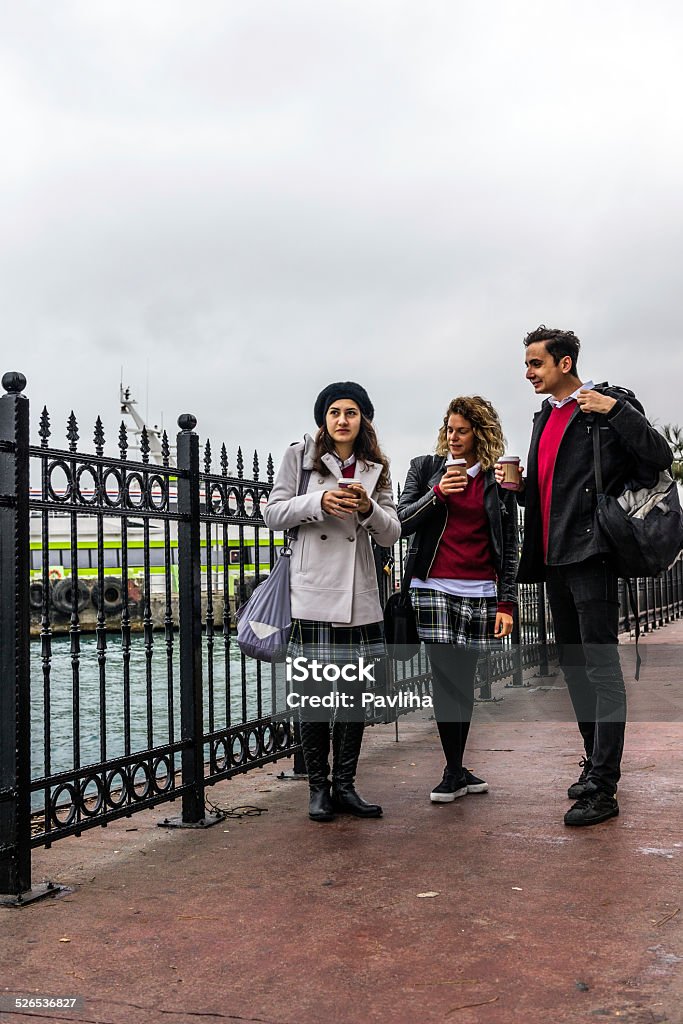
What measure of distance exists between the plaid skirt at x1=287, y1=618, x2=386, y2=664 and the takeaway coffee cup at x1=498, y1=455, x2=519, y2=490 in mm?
999

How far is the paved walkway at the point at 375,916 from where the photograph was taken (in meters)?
2.86

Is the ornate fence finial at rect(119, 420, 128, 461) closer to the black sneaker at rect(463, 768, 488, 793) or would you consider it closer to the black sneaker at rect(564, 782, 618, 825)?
the black sneaker at rect(463, 768, 488, 793)

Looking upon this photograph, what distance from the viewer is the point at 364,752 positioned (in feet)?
22.2

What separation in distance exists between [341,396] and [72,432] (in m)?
1.33

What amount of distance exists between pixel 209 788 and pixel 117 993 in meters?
2.90

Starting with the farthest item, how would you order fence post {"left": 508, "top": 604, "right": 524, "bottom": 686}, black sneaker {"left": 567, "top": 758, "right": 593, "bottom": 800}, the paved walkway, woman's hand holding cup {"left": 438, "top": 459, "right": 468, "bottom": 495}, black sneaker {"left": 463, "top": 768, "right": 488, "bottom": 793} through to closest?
fence post {"left": 508, "top": 604, "right": 524, "bottom": 686} → black sneaker {"left": 463, "top": 768, "right": 488, "bottom": 793} → black sneaker {"left": 567, "top": 758, "right": 593, "bottom": 800} → woman's hand holding cup {"left": 438, "top": 459, "right": 468, "bottom": 495} → the paved walkway

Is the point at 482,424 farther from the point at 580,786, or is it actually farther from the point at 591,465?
the point at 580,786

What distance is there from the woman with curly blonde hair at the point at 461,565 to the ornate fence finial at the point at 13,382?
2.02 meters

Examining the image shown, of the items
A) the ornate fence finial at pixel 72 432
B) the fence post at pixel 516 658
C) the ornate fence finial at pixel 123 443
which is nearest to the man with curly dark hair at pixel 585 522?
the ornate fence finial at pixel 123 443

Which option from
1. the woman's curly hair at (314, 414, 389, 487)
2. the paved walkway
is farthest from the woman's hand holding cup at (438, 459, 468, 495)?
the paved walkway

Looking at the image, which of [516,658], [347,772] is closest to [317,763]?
[347,772]

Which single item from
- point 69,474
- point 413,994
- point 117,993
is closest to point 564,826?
point 413,994

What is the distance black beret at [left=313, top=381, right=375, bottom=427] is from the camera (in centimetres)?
493

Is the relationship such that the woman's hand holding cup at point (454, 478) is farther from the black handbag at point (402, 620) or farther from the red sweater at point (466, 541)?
→ the black handbag at point (402, 620)
